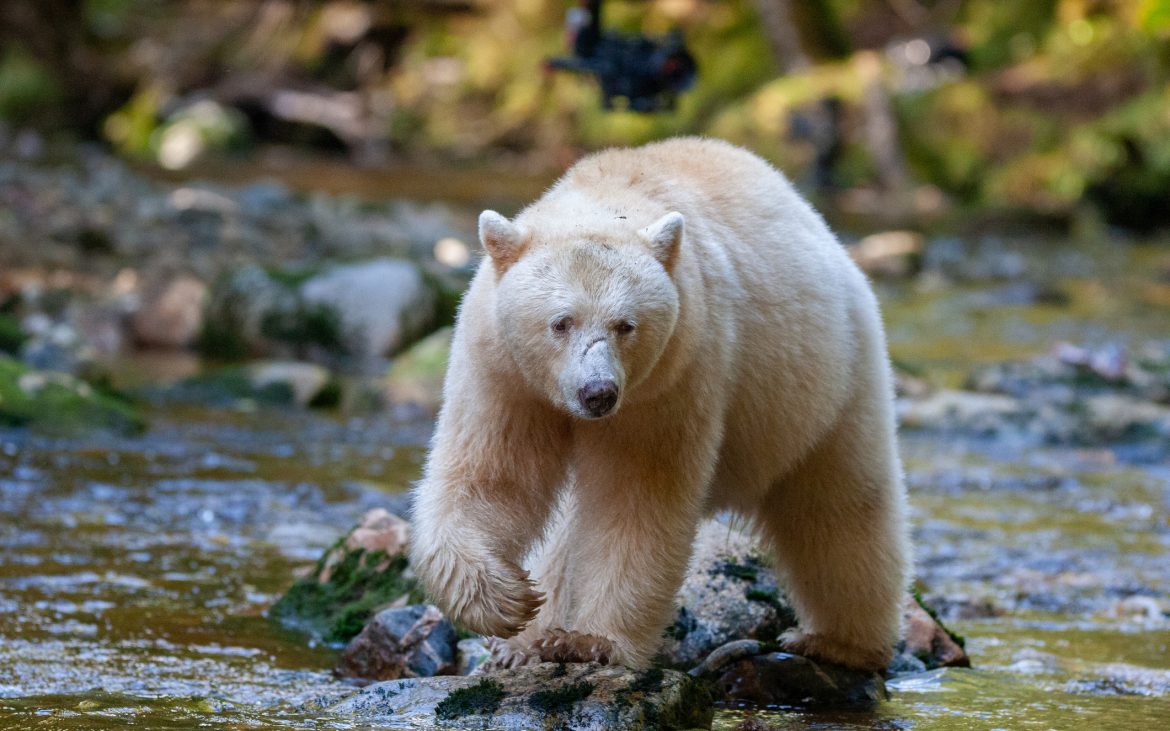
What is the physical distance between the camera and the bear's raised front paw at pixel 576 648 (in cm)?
445

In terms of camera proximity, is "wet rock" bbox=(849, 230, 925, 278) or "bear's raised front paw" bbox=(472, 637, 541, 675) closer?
"bear's raised front paw" bbox=(472, 637, 541, 675)

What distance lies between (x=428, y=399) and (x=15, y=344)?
3.33 m

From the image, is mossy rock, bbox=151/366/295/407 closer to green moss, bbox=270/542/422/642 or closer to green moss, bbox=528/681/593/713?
green moss, bbox=270/542/422/642

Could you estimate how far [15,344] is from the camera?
11.5 metres

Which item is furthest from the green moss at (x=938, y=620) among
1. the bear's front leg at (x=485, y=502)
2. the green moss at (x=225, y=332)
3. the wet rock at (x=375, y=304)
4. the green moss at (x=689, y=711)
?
the green moss at (x=225, y=332)

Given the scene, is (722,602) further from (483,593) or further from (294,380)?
(294,380)

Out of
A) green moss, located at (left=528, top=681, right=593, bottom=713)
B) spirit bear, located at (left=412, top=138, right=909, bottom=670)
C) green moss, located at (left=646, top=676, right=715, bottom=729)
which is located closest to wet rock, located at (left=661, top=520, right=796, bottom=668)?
spirit bear, located at (left=412, top=138, right=909, bottom=670)

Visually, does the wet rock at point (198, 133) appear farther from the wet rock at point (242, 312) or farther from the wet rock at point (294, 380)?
the wet rock at point (294, 380)

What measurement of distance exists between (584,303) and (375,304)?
895 cm

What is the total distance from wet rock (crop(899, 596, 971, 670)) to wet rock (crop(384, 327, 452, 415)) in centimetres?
554

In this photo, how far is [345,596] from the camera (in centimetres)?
604

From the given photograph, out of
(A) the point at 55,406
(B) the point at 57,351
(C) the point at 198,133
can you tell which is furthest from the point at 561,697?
(C) the point at 198,133

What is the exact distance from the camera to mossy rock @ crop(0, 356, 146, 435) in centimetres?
914

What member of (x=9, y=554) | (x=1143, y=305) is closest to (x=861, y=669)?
(x=9, y=554)
